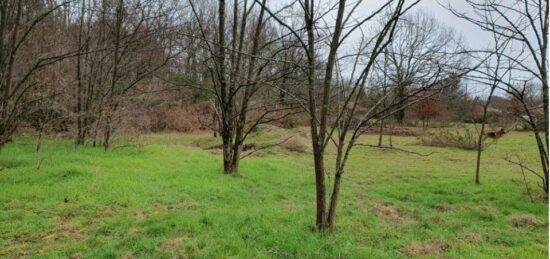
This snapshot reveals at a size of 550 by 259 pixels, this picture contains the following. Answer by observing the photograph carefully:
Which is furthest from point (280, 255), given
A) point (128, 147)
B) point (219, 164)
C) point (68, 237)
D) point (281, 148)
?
point (281, 148)

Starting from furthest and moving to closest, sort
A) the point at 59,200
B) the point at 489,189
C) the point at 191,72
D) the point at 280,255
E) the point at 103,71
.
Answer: the point at 191,72
the point at 103,71
the point at 489,189
the point at 59,200
the point at 280,255

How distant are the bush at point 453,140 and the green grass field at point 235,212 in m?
9.34

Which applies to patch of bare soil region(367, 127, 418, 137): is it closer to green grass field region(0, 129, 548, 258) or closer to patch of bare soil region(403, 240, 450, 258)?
green grass field region(0, 129, 548, 258)

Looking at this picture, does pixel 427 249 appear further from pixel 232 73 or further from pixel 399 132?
pixel 399 132

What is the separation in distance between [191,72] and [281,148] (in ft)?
32.5

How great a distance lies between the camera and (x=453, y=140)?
21.2 m

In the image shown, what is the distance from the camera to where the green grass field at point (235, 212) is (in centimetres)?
450

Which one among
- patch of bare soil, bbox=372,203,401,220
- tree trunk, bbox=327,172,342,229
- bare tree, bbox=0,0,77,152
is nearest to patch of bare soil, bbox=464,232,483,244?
patch of bare soil, bbox=372,203,401,220

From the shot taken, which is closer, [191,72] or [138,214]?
[138,214]

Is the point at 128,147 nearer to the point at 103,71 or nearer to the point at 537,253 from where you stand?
the point at 103,71

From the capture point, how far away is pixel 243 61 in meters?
10.8

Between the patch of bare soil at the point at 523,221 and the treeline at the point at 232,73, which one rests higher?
the treeline at the point at 232,73

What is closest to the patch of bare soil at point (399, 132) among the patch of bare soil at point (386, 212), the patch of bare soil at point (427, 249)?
the patch of bare soil at point (386, 212)

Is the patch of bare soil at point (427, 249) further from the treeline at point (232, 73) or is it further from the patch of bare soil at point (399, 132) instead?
the patch of bare soil at point (399, 132)
